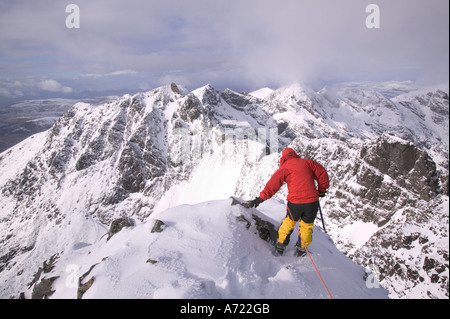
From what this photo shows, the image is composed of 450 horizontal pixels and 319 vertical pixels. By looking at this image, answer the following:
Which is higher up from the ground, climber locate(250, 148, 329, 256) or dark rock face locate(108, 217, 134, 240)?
climber locate(250, 148, 329, 256)

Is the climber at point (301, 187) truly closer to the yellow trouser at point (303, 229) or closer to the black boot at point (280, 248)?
the yellow trouser at point (303, 229)

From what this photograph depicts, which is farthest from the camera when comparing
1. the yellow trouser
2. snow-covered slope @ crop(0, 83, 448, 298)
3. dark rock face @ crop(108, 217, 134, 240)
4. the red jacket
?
snow-covered slope @ crop(0, 83, 448, 298)

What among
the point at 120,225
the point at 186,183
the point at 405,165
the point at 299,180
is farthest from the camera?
the point at 186,183

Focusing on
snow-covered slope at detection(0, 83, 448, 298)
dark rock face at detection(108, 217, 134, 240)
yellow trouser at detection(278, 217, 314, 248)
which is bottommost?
snow-covered slope at detection(0, 83, 448, 298)

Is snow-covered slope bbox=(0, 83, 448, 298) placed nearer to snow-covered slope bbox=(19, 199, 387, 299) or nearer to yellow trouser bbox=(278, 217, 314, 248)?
snow-covered slope bbox=(19, 199, 387, 299)

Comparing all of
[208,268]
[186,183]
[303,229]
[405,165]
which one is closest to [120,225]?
[208,268]

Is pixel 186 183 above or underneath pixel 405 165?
underneath

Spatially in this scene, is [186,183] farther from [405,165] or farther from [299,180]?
[299,180]

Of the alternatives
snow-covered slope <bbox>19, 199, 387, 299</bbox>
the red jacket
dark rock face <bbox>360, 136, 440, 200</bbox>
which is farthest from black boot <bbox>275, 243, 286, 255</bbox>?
dark rock face <bbox>360, 136, 440, 200</bbox>

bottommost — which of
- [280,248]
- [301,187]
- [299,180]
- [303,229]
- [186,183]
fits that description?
[186,183]
